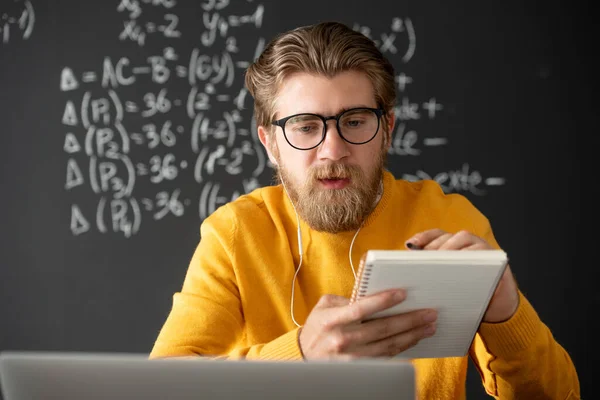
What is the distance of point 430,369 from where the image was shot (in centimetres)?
142

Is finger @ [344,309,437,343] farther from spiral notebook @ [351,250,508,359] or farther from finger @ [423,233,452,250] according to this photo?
finger @ [423,233,452,250]

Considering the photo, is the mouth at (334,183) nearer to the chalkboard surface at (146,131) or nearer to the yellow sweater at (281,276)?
the yellow sweater at (281,276)

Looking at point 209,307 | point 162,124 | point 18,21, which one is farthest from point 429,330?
point 18,21

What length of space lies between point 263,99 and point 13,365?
1003 millimetres

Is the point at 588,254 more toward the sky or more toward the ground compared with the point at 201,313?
more toward the ground

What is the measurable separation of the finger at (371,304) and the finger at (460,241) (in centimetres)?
15

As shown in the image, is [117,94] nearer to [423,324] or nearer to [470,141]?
[470,141]

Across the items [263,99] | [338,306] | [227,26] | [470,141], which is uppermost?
[227,26]

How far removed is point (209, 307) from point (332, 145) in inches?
17.8

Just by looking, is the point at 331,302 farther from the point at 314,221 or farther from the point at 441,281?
the point at 314,221

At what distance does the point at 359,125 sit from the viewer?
1.42 meters

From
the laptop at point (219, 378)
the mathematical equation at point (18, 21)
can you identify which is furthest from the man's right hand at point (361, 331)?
the mathematical equation at point (18, 21)

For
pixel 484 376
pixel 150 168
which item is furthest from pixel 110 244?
pixel 484 376

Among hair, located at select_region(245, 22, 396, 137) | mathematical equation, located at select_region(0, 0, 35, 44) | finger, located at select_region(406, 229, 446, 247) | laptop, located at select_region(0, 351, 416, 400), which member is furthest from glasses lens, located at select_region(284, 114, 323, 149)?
mathematical equation, located at select_region(0, 0, 35, 44)
